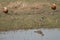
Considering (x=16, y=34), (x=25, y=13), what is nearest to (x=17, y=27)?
(x=16, y=34)

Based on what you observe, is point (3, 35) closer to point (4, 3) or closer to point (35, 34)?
point (35, 34)

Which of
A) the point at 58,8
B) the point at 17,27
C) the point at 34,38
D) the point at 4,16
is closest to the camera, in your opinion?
the point at 34,38

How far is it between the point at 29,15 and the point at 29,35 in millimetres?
2044

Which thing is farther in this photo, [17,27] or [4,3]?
[4,3]

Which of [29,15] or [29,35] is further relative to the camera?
[29,15]

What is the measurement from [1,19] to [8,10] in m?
1.09

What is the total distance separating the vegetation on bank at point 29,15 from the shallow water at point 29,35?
0.42 meters

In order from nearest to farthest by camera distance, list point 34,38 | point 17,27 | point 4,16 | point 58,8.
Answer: point 34,38
point 17,27
point 4,16
point 58,8

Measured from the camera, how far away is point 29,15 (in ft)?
38.2

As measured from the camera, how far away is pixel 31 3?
42.5 ft

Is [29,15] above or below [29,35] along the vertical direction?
above

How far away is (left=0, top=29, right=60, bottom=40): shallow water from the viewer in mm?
9498

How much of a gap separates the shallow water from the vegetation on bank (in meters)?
0.42

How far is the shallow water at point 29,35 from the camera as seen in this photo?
9.50 m
